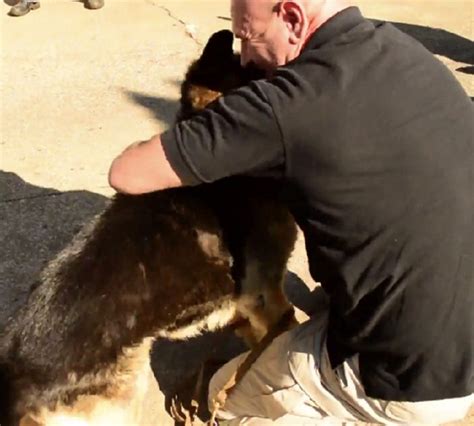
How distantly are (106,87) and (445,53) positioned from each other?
9.92 feet

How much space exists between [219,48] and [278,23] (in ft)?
2.54

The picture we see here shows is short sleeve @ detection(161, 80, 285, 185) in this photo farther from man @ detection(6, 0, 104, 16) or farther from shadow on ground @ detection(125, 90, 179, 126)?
man @ detection(6, 0, 104, 16)

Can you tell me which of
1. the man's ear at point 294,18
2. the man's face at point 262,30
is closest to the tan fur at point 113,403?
the man's face at point 262,30

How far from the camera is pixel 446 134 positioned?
1917 millimetres

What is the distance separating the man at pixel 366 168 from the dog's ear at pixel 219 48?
0.54 meters

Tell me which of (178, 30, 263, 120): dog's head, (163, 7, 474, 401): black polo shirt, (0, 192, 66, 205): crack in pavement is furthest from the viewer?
(0, 192, 66, 205): crack in pavement

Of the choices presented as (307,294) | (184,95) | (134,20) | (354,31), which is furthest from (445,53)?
(354,31)

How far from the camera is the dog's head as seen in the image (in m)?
2.75

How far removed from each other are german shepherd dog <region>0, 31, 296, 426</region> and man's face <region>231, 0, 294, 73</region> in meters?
0.55

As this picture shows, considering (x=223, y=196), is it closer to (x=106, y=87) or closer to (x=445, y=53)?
(x=106, y=87)

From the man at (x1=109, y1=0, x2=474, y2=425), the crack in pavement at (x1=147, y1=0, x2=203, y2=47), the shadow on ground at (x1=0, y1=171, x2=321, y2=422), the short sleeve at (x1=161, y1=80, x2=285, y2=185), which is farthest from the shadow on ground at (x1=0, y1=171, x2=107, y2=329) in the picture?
the crack in pavement at (x1=147, y1=0, x2=203, y2=47)

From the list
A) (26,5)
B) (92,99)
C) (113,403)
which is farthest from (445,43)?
(113,403)

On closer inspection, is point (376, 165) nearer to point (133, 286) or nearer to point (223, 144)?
point (223, 144)

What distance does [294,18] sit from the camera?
200cm
